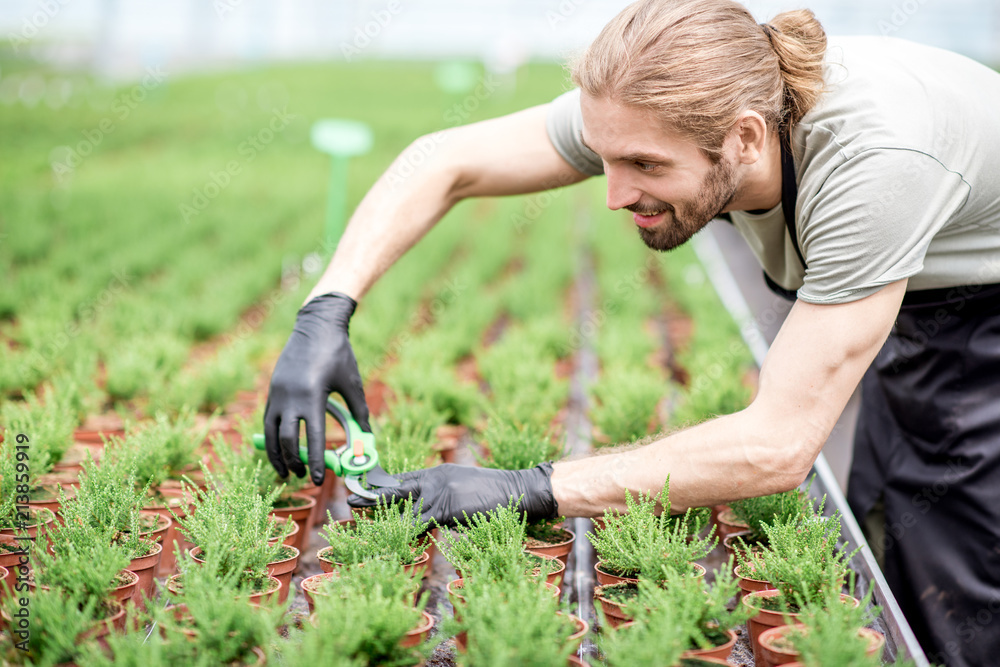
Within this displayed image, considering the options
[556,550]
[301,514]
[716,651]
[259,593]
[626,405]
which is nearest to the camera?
[716,651]

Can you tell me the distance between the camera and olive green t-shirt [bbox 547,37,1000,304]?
1544 mm

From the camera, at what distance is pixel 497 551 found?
5.29 feet

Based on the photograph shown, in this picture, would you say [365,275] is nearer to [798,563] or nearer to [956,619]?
[798,563]

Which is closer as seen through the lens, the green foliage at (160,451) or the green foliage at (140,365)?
the green foliage at (160,451)

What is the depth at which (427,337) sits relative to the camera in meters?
3.93

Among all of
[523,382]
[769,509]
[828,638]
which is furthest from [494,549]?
[523,382]

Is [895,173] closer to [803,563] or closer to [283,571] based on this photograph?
[803,563]

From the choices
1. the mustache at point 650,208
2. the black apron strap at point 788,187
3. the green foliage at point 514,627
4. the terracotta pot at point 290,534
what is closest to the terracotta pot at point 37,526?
the terracotta pot at point 290,534

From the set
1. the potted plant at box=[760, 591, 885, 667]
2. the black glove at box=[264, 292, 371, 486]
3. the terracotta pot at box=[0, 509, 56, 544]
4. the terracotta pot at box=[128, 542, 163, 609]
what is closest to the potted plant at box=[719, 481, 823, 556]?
the potted plant at box=[760, 591, 885, 667]

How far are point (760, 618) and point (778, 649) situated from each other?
A: 11cm

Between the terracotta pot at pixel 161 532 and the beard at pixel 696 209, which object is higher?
the beard at pixel 696 209

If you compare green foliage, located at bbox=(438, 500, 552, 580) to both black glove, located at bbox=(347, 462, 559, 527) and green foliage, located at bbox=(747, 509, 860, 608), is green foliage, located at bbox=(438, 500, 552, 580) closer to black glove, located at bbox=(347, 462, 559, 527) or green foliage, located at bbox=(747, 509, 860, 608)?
black glove, located at bbox=(347, 462, 559, 527)

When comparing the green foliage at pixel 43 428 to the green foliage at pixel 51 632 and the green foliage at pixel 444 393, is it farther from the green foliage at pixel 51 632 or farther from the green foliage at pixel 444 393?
the green foliage at pixel 444 393

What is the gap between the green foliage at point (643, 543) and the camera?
1604 millimetres
